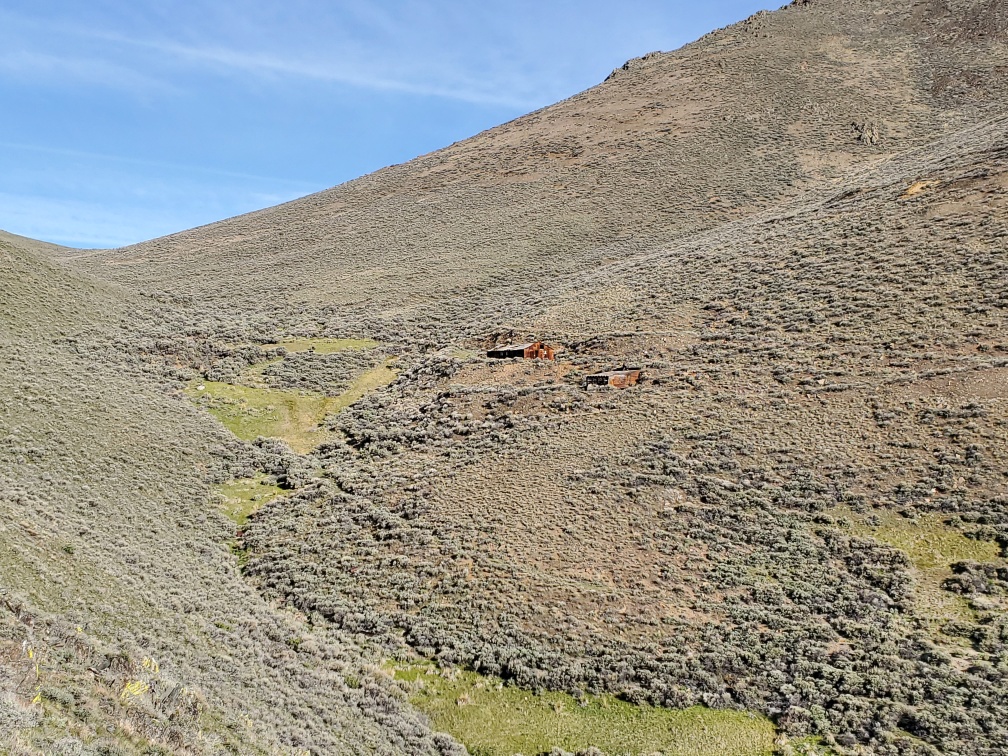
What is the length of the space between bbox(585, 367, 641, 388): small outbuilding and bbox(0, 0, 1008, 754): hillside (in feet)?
1.78

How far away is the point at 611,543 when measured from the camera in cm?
1631

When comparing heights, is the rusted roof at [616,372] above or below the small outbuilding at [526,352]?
below

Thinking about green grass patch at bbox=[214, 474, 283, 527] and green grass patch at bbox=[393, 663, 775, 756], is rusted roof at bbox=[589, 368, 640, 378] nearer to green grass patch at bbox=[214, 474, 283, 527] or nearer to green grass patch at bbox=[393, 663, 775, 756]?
green grass patch at bbox=[214, 474, 283, 527]

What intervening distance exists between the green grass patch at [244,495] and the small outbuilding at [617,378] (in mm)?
11330

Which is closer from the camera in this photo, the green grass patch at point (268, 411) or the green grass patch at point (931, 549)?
the green grass patch at point (931, 549)

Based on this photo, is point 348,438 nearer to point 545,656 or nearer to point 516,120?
point 545,656

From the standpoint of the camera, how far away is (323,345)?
3356 cm

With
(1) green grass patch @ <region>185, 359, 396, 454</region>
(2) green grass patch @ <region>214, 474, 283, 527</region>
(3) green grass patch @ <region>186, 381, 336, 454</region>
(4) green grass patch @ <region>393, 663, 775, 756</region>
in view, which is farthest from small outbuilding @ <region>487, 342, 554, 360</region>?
(4) green grass patch @ <region>393, 663, 775, 756</region>

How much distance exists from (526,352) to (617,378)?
4.95 metres

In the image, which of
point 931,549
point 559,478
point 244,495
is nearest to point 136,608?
point 244,495

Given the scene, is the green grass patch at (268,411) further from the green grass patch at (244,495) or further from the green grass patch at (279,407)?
the green grass patch at (244,495)

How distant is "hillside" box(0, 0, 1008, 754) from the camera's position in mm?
12062

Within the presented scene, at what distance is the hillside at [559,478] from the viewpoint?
12062 millimetres

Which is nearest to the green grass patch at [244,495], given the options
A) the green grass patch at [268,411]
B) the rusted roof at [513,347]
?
the green grass patch at [268,411]
